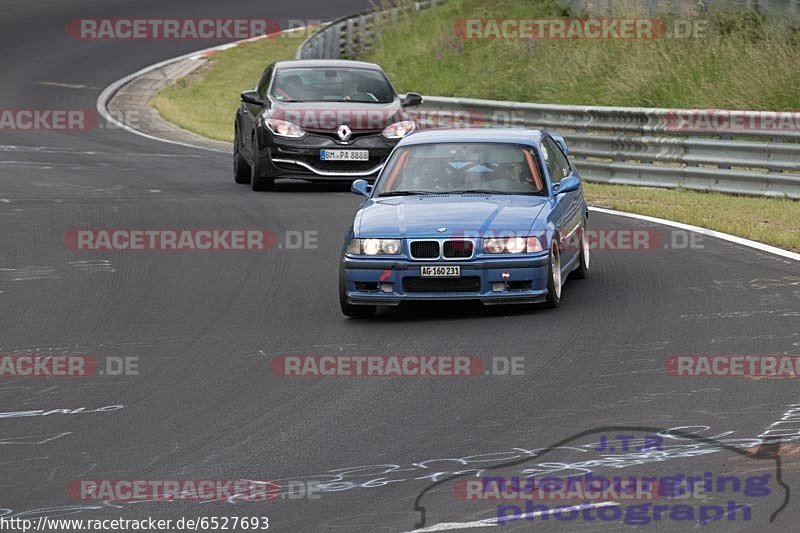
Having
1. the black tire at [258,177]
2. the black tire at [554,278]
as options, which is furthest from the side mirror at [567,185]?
the black tire at [258,177]

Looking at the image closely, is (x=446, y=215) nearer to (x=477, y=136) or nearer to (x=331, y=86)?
(x=477, y=136)

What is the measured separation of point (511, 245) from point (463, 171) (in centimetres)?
134

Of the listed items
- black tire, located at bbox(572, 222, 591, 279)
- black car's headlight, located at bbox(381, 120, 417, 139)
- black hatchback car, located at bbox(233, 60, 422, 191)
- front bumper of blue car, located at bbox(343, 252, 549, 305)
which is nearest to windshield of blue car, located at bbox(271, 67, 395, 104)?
black hatchback car, located at bbox(233, 60, 422, 191)

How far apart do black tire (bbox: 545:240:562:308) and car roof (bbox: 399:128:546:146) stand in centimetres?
133

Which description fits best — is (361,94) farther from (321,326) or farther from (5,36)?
(5,36)

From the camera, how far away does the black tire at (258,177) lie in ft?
66.0

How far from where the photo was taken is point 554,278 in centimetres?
1120

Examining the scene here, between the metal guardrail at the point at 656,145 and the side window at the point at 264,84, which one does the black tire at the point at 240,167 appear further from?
the metal guardrail at the point at 656,145

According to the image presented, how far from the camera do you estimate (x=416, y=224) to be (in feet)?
36.5

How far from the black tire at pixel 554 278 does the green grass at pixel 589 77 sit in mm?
3645

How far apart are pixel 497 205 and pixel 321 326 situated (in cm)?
166

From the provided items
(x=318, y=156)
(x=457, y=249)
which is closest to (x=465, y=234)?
(x=457, y=249)

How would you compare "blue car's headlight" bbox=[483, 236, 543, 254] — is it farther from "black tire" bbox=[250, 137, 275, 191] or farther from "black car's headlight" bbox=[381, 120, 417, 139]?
"black tire" bbox=[250, 137, 275, 191]

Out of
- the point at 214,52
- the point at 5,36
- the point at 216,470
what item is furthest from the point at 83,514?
the point at 5,36
